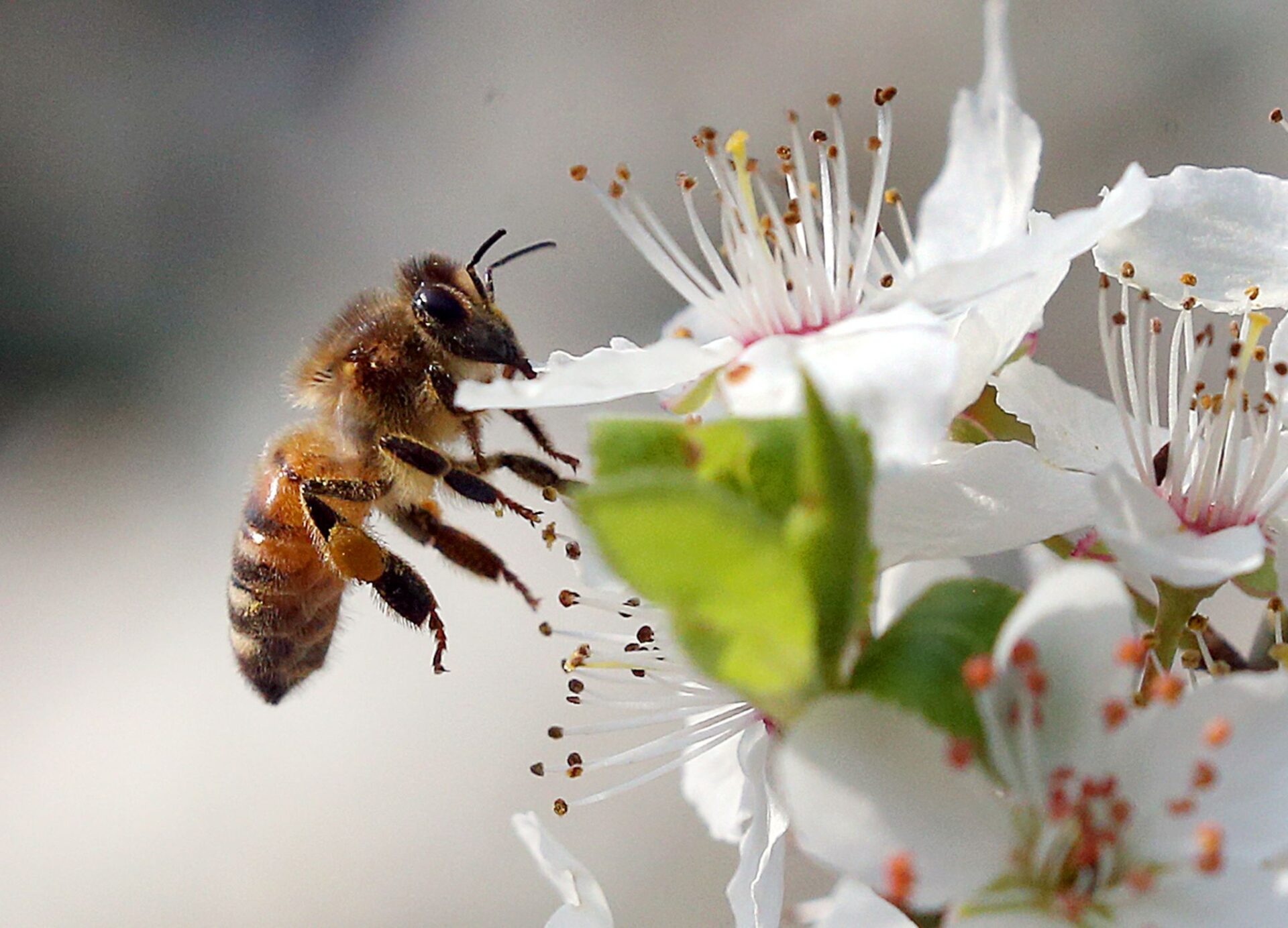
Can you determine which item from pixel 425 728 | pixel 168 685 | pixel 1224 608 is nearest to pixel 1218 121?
pixel 1224 608

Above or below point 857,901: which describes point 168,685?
below

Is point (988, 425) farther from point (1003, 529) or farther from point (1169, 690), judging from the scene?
point (1169, 690)

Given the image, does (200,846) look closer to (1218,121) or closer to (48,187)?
(48,187)

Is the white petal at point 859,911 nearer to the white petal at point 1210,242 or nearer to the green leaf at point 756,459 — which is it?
the green leaf at point 756,459

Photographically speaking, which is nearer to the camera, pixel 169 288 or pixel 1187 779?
pixel 1187 779

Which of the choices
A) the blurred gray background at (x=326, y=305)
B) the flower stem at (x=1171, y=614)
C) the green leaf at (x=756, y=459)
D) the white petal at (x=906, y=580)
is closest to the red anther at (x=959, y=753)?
the green leaf at (x=756, y=459)

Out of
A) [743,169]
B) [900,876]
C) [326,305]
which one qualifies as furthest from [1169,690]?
[326,305]
